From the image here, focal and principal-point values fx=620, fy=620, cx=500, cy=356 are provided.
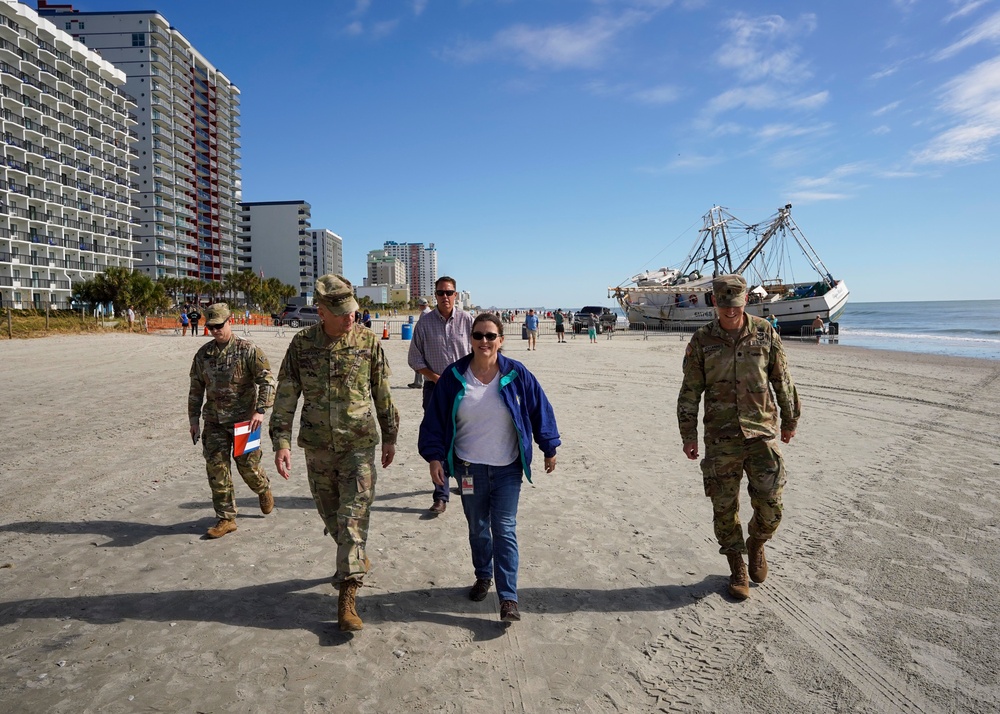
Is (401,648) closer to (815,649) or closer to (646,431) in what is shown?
(815,649)

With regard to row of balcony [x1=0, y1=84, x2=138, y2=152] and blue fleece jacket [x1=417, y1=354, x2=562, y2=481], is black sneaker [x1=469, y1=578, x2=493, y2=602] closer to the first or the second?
blue fleece jacket [x1=417, y1=354, x2=562, y2=481]

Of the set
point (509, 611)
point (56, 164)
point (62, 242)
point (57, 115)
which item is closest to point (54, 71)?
point (57, 115)

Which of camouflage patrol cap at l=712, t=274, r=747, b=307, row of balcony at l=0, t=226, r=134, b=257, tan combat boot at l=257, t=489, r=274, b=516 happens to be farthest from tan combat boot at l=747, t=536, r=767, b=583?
row of balcony at l=0, t=226, r=134, b=257

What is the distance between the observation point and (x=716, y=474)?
3973 millimetres

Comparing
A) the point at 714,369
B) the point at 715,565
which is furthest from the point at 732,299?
the point at 715,565

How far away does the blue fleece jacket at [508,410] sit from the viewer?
11.7 ft

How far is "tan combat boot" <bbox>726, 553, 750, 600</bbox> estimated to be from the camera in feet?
12.8

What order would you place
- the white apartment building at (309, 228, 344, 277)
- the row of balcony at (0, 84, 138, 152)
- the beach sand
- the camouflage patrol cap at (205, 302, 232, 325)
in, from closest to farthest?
the beach sand < the camouflage patrol cap at (205, 302, 232, 325) < the row of balcony at (0, 84, 138, 152) < the white apartment building at (309, 228, 344, 277)

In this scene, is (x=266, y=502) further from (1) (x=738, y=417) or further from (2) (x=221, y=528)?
(1) (x=738, y=417)

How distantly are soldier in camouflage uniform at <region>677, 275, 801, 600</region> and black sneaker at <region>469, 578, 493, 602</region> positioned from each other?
4.99ft

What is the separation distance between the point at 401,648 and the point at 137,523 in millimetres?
3192

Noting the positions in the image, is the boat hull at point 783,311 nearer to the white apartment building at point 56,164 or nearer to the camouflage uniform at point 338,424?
the camouflage uniform at point 338,424

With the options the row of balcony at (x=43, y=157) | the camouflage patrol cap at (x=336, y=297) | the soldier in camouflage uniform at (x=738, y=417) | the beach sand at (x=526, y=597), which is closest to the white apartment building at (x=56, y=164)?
the row of balcony at (x=43, y=157)

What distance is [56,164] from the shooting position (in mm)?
65250
